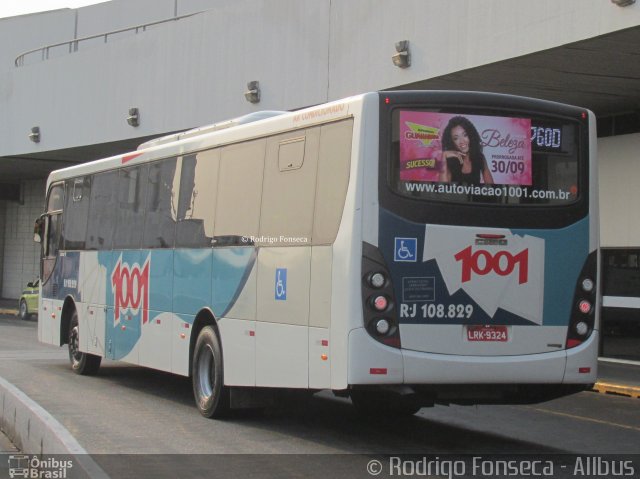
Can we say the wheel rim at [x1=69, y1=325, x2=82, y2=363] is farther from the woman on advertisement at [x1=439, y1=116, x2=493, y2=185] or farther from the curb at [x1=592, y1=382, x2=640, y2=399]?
the woman on advertisement at [x1=439, y1=116, x2=493, y2=185]

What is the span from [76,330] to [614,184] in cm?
1103

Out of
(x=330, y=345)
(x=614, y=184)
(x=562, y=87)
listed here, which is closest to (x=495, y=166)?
(x=330, y=345)

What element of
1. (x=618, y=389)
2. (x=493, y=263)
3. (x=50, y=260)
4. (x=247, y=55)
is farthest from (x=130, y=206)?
(x=247, y=55)

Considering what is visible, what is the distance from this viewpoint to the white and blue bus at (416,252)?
945 centimetres

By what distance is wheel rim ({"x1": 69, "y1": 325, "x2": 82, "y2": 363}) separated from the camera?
17203mm

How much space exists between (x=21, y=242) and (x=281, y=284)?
4269 centimetres

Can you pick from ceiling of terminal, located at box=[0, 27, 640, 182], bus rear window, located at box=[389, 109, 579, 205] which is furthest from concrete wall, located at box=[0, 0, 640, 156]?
bus rear window, located at box=[389, 109, 579, 205]

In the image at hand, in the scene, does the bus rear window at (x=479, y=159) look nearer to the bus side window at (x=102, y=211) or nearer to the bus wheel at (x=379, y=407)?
the bus wheel at (x=379, y=407)

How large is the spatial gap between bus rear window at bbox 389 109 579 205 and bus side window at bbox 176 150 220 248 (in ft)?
11.3

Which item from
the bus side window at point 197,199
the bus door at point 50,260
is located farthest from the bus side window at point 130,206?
the bus door at point 50,260

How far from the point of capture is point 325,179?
1002 cm

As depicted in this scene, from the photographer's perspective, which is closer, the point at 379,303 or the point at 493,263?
the point at 379,303

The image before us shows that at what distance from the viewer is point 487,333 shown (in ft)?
31.8

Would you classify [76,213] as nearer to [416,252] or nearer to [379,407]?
[379,407]
